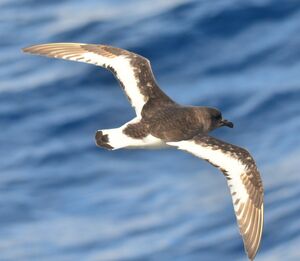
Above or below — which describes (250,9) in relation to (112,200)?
above

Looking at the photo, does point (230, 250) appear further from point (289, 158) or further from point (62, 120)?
point (62, 120)

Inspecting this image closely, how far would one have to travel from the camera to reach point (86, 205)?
16.9m

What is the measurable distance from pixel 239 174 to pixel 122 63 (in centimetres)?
167

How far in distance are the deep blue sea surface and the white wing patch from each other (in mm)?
2819

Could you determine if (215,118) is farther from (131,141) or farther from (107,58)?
(107,58)

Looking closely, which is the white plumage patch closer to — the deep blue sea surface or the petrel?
the petrel

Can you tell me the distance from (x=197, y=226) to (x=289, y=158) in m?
1.34

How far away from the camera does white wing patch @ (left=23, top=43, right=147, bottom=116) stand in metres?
13.6

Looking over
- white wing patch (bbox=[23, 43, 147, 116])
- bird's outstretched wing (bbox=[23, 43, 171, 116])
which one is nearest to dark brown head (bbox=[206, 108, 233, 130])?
bird's outstretched wing (bbox=[23, 43, 171, 116])

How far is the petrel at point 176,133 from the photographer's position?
12695mm

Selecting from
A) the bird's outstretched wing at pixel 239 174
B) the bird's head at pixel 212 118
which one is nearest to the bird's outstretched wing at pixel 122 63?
the bird's head at pixel 212 118

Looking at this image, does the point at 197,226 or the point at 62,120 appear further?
the point at 62,120

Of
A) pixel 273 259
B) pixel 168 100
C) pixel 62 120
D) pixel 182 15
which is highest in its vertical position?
pixel 182 15

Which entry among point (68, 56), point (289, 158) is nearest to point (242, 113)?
point (289, 158)
